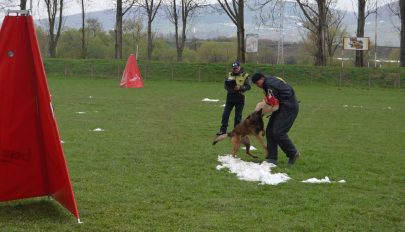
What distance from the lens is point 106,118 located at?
16656 millimetres

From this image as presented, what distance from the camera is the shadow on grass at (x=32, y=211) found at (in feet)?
20.5

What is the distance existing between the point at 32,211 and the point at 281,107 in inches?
176

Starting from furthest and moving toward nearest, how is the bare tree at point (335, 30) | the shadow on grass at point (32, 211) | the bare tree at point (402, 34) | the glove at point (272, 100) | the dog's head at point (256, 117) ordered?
the bare tree at point (335, 30), the bare tree at point (402, 34), the dog's head at point (256, 117), the glove at point (272, 100), the shadow on grass at point (32, 211)

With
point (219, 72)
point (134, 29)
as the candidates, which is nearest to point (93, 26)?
point (134, 29)

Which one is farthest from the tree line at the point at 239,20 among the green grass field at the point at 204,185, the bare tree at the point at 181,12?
the green grass field at the point at 204,185

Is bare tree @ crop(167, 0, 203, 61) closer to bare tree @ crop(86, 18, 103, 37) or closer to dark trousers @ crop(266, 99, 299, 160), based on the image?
bare tree @ crop(86, 18, 103, 37)

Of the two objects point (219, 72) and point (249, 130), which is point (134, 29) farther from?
point (249, 130)

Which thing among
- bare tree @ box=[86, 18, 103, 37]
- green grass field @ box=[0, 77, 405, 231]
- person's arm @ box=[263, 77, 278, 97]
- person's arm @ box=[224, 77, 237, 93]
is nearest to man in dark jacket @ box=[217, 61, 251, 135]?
person's arm @ box=[224, 77, 237, 93]

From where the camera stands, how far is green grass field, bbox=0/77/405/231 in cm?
630

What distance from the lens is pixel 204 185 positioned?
26.5ft

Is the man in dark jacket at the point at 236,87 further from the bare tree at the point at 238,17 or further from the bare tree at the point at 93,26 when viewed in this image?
the bare tree at the point at 93,26

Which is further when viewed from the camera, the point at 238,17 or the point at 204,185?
the point at 238,17

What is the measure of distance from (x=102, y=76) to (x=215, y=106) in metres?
21.2

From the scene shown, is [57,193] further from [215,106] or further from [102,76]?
[102,76]
